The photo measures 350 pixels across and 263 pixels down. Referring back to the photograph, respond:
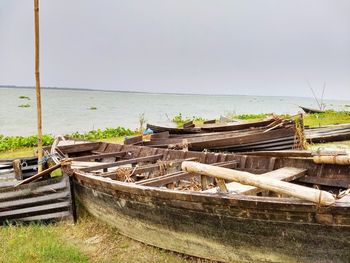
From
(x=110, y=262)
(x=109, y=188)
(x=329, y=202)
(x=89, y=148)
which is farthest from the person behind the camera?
(x=89, y=148)

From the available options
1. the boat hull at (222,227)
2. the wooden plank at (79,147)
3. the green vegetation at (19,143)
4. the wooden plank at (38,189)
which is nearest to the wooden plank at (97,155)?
the wooden plank at (79,147)

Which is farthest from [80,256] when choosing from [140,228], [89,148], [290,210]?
[89,148]

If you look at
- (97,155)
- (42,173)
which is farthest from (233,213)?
(97,155)

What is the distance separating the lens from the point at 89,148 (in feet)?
31.7

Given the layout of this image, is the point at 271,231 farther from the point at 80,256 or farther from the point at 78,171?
the point at 78,171

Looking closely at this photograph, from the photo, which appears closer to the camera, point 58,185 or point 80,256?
point 80,256

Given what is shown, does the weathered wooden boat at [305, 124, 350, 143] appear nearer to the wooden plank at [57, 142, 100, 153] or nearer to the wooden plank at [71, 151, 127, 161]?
the wooden plank at [71, 151, 127, 161]

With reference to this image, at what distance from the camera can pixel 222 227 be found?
4297mm

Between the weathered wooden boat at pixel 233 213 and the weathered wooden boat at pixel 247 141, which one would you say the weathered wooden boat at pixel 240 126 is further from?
the weathered wooden boat at pixel 233 213

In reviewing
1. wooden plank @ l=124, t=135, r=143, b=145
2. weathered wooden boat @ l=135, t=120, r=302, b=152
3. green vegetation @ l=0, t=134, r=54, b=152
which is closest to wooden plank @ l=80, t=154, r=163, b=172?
weathered wooden boat @ l=135, t=120, r=302, b=152

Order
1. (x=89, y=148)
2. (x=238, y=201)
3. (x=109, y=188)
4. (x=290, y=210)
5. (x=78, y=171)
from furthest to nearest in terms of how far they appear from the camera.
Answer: (x=89, y=148) → (x=78, y=171) → (x=109, y=188) → (x=238, y=201) → (x=290, y=210)

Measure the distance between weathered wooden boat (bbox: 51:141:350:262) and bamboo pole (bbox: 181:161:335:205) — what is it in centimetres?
16

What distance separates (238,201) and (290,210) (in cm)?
55

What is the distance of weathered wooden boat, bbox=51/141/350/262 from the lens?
363cm
